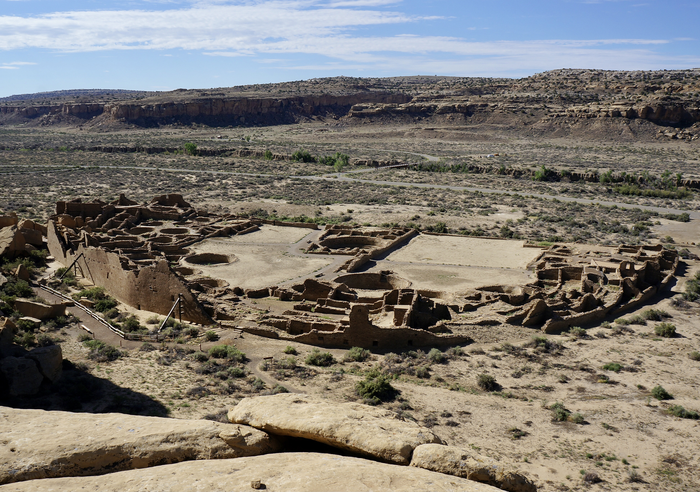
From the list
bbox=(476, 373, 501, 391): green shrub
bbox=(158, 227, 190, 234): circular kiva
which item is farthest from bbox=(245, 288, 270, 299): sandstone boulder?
bbox=(158, 227, 190, 234): circular kiva

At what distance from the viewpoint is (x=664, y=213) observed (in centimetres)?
6075

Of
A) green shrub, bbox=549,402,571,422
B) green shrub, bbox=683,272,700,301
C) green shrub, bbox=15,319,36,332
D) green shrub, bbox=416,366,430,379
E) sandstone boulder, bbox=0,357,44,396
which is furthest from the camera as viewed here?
green shrub, bbox=683,272,700,301

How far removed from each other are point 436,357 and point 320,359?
4.63m

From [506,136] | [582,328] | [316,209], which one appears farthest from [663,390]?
[506,136]

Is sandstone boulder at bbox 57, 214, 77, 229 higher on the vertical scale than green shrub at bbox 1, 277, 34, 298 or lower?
higher

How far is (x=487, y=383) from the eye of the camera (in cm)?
2212

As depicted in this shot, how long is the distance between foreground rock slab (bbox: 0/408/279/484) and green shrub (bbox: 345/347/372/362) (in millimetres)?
13011

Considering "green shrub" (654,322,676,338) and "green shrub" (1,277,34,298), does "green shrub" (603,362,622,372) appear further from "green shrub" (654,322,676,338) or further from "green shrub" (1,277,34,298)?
"green shrub" (1,277,34,298)

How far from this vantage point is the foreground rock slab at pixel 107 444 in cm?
1054

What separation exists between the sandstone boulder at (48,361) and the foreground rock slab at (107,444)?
8.64 m

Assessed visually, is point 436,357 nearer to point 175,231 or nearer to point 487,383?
point 487,383

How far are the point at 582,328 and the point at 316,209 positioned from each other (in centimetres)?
3607

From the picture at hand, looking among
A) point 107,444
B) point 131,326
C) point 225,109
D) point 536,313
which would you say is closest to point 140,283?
point 131,326

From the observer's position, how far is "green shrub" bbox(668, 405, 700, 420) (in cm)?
1962
